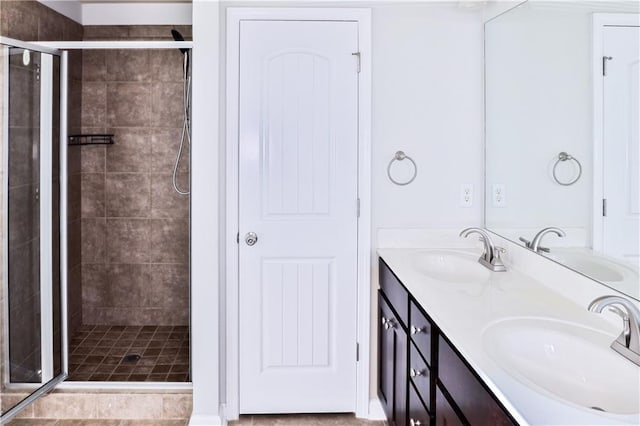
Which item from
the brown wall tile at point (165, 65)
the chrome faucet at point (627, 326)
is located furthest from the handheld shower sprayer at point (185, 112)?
the chrome faucet at point (627, 326)

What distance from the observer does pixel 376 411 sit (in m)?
2.48

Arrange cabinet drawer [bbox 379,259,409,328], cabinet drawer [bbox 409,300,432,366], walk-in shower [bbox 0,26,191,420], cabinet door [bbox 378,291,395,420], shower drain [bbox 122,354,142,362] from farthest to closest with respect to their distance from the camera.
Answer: walk-in shower [bbox 0,26,191,420]
shower drain [bbox 122,354,142,362]
cabinet door [bbox 378,291,395,420]
cabinet drawer [bbox 379,259,409,328]
cabinet drawer [bbox 409,300,432,366]

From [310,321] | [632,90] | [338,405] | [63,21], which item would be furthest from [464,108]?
[63,21]

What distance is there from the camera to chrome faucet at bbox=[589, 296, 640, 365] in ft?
3.56

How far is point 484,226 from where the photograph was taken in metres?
2.45

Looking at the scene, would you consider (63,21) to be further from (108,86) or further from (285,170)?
(285,170)

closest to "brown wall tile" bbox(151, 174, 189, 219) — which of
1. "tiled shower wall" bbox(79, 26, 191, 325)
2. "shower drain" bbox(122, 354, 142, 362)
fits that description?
"tiled shower wall" bbox(79, 26, 191, 325)

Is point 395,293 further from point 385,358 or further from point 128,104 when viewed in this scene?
point 128,104

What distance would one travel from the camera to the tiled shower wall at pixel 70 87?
7.86ft

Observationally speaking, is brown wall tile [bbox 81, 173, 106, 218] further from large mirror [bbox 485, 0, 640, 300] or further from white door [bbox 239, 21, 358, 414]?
large mirror [bbox 485, 0, 640, 300]

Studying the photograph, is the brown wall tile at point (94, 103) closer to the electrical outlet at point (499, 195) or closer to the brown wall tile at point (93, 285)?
the brown wall tile at point (93, 285)

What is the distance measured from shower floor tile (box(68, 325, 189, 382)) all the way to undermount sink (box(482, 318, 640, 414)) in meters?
1.93

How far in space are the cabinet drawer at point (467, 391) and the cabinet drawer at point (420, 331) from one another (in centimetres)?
10

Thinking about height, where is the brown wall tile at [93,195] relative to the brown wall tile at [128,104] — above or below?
below
